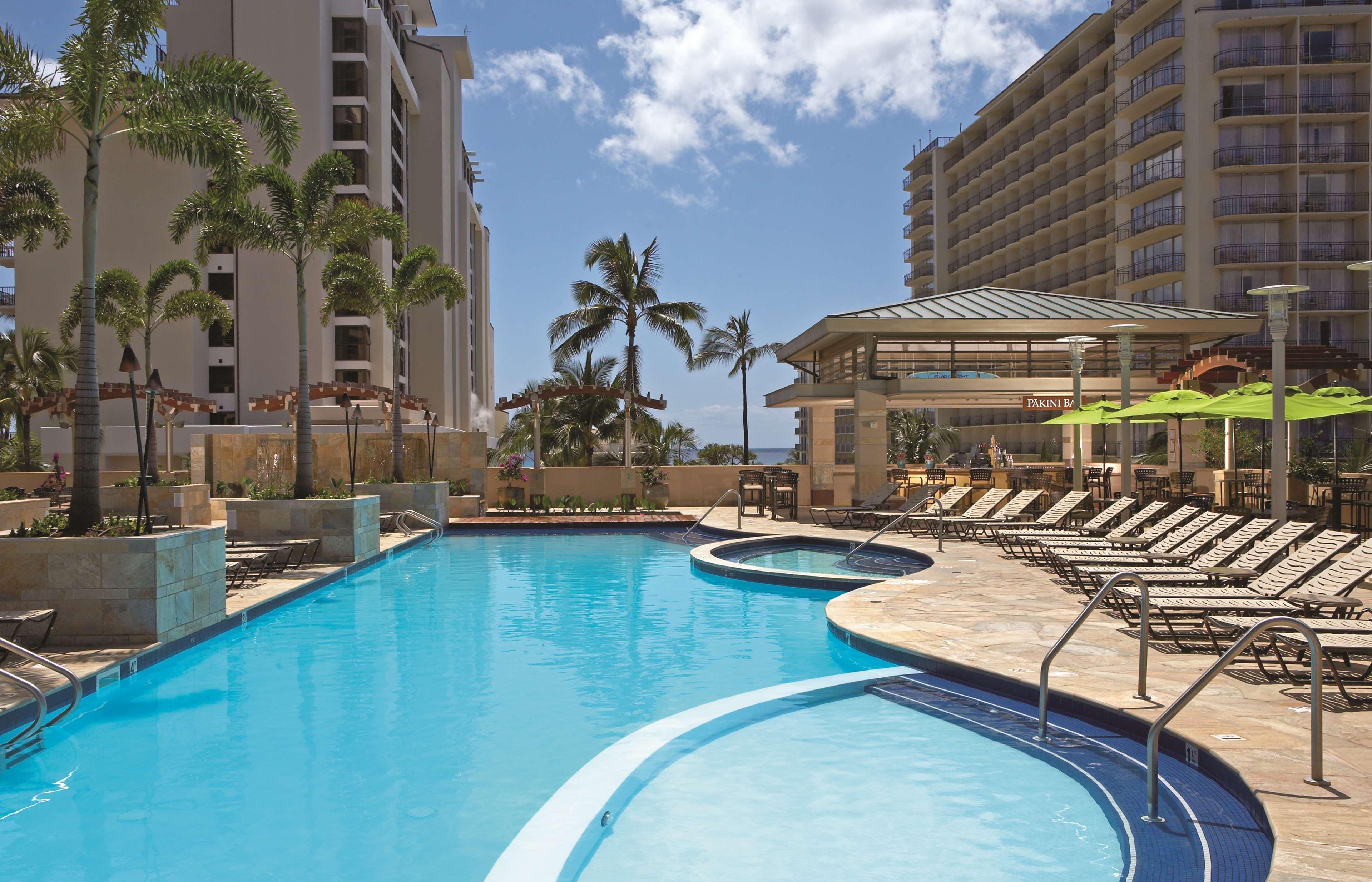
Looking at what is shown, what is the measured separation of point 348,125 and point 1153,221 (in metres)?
37.2

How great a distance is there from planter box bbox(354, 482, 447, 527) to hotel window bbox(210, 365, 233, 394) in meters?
23.9

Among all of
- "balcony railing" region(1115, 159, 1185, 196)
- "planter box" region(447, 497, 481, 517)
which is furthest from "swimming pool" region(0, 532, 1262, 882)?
"balcony railing" region(1115, 159, 1185, 196)

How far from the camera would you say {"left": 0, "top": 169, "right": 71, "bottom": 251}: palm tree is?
16.1 meters

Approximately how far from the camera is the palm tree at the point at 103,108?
8.91 m

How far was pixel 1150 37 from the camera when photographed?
4378cm

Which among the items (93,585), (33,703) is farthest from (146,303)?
(33,703)

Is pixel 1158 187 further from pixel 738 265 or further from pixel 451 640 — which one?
pixel 451 640

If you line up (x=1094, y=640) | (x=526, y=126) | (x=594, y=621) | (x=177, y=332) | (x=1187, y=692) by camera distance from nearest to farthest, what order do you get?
(x=1187, y=692) → (x=1094, y=640) → (x=594, y=621) → (x=526, y=126) → (x=177, y=332)

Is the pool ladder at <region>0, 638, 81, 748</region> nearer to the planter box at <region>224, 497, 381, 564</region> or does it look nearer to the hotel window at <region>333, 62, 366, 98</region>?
the planter box at <region>224, 497, 381, 564</region>

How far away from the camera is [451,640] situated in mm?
9797

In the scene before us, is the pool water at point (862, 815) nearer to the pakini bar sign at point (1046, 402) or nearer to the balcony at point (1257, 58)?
the pakini bar sign at point (1046, 402)

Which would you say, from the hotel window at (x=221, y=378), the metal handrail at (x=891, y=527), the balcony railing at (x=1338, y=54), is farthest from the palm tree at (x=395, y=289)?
the balcony railing at (x=1338, y=54)

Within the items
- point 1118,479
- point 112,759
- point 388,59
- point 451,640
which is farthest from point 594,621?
point 388,59

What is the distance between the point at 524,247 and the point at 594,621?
46543 millimetres
